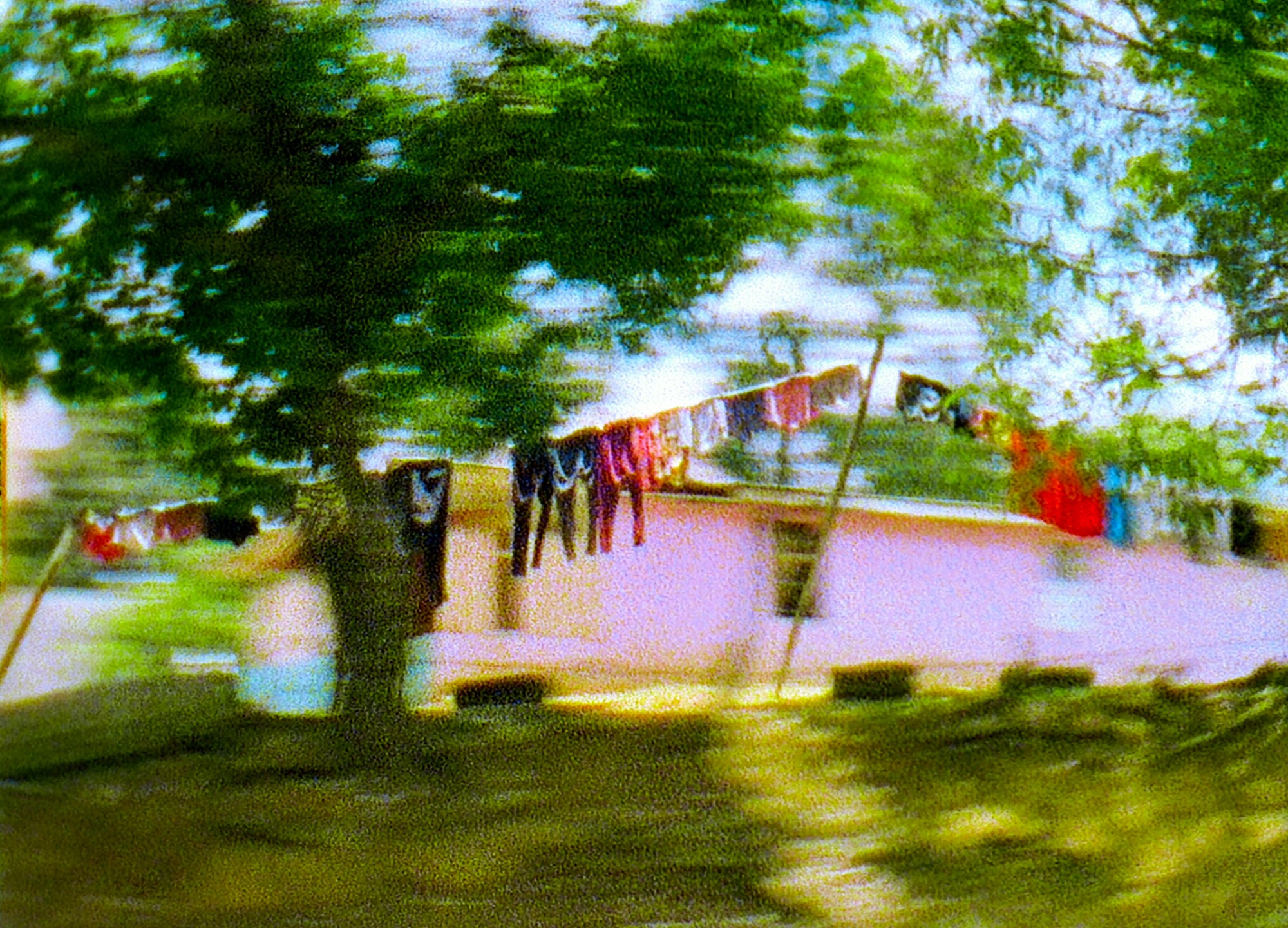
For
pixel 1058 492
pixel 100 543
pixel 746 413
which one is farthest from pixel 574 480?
pixel 1058 492

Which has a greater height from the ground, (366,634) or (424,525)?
(424,525)

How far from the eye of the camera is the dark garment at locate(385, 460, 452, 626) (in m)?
Result: 3.13

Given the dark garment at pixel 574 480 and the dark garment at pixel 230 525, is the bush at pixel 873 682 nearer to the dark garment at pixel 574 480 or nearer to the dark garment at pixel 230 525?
the dark garment at pixel 574 480

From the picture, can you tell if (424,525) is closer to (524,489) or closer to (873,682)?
(524,489)

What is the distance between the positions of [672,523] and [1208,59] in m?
3.19

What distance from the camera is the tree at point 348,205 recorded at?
2902 mm

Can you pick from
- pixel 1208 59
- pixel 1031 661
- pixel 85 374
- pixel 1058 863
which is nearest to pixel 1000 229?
pixel 1208 59

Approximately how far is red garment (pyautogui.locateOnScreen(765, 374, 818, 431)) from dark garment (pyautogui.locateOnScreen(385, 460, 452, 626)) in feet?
3.54

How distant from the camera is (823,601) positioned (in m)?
6.52

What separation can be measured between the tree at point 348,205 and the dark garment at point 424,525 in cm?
12

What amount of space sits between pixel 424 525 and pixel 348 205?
3.23 ft

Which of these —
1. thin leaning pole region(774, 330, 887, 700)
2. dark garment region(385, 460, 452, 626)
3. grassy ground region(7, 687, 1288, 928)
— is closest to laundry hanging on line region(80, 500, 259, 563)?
dark garment region(385, 460, 452, 626)

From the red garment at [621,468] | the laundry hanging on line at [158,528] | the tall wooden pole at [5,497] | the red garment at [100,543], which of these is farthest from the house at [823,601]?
the tall wooden pole at [5,497]

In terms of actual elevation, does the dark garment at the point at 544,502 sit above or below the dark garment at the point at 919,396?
below
